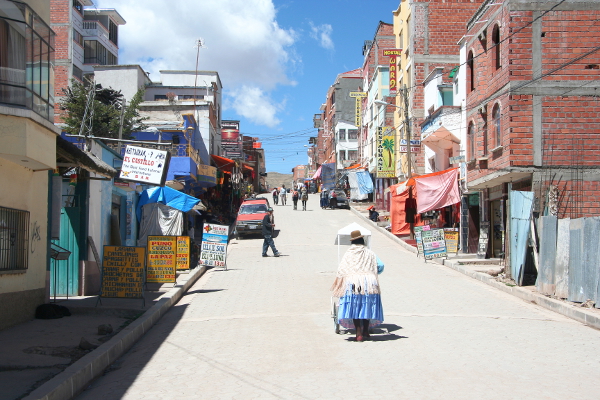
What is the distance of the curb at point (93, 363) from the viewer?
238 inches

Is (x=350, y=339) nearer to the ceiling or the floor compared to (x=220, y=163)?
nearer to the floor

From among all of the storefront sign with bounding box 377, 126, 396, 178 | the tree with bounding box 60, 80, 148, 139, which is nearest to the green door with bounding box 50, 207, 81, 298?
the tree with bounding box 60, 80, 148, 139

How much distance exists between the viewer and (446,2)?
3862cm

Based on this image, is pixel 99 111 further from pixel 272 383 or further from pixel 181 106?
pixel 272 383

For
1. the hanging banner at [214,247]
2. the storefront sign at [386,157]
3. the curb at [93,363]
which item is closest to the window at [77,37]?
the storefront sign at [386,157]

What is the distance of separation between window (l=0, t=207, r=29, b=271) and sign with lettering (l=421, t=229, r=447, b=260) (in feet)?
50.3

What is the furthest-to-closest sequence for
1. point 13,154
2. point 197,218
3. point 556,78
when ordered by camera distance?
point 197,218, point 556,78, point 13,154

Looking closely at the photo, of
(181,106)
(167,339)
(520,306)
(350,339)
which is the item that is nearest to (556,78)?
(520,306)

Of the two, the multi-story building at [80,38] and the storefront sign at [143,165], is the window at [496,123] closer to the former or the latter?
the storefront sign at [143,165]

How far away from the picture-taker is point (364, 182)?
52.9 meters

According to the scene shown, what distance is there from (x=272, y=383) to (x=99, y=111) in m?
25.0

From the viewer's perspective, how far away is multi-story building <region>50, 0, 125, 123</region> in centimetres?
4212

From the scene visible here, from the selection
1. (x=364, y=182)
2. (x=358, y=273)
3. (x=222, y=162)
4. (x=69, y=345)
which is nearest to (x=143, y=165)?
(x=69, y=345)

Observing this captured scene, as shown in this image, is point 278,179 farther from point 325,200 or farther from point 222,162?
point 222,162
